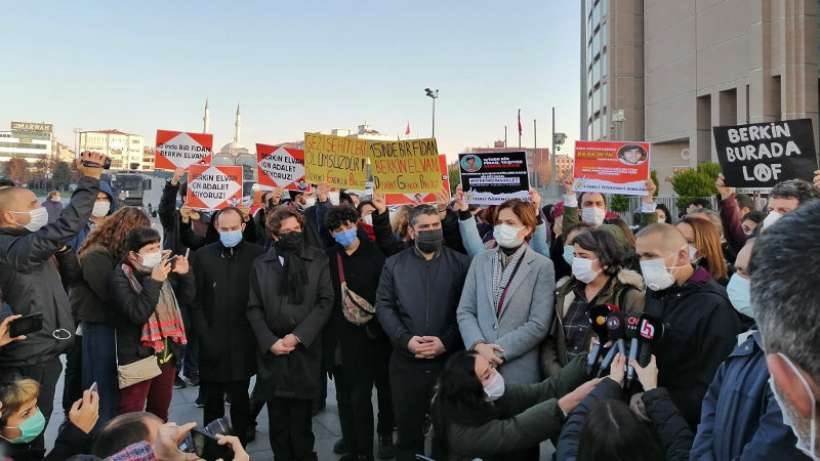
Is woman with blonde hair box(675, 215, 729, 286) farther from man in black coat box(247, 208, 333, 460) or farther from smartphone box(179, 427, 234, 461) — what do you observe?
smartphone box(179, 427, 234, 461)

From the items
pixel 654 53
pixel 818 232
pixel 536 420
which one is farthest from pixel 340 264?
pixel 654 53

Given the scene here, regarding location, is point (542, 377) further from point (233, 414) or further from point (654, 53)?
point (654, 53)

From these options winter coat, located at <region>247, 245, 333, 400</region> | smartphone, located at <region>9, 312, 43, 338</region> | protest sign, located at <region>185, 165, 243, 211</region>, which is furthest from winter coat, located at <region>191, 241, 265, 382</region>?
protest sign, located at <region>185, 165, 243, 211</region>

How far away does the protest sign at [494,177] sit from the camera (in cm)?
700

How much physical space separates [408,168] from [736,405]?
5.47 meters

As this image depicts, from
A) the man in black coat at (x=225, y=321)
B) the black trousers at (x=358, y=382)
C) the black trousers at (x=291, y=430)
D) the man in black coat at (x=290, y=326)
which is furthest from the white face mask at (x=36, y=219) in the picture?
the black trousers at (x=358, y=382)

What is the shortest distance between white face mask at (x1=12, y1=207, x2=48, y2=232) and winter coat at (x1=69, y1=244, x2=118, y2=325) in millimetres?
581

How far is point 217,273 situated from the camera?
566 cm

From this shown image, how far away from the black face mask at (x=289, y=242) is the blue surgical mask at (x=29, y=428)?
223 centimetres

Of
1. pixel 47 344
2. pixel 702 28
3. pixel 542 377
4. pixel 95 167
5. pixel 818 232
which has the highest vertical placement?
pixel 702 28

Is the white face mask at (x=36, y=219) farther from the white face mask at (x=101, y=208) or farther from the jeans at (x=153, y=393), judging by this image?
the white face mask at (x=101, y=208)

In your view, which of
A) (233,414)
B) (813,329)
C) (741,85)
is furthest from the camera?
(741,85)

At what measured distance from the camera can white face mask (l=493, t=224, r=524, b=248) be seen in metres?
4.86

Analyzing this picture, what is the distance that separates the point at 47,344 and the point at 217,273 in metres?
1.62
